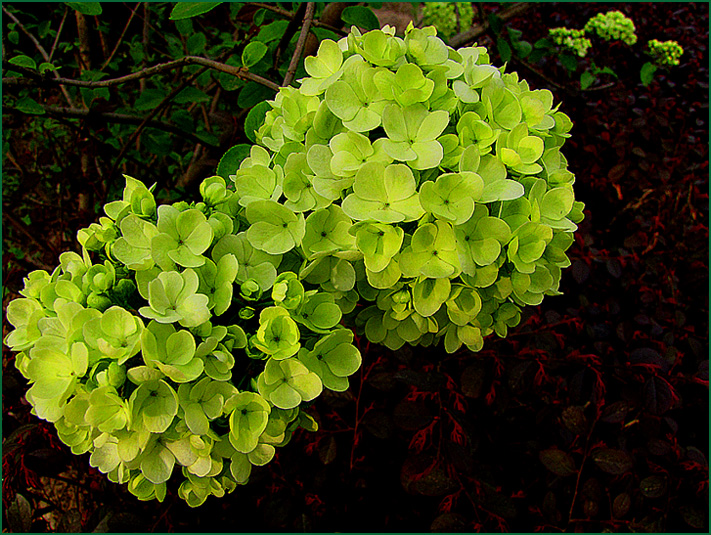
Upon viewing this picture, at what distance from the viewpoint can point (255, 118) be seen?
643 mm

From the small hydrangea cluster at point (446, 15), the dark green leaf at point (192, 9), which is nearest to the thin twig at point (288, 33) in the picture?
the dark green leaf at point (192, 9)

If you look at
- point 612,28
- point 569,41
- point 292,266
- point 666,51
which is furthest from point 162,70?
point 666,51

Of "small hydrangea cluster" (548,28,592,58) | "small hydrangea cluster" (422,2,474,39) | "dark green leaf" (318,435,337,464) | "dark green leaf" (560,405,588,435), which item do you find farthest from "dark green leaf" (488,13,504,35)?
"small hydrangea cluster" (422,2,474,39)

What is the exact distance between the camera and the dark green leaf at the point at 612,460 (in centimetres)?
78

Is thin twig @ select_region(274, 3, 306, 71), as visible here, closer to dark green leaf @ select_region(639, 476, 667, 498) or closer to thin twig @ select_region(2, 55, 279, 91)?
thin twig @ select_region(2, 55, 279, 91)

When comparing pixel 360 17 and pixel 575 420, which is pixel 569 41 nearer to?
pixel 360 17

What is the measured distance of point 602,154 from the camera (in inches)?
61.8

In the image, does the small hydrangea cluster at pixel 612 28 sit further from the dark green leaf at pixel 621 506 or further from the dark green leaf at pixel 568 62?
the dark green leaf at pixel 621 506

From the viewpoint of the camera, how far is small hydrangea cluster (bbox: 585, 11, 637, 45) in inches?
63.2

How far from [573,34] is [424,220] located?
1379 millimetres

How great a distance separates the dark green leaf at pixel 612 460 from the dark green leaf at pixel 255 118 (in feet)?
2.40

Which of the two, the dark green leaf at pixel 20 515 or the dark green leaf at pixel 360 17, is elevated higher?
the dark green leaf at pixel 360 17

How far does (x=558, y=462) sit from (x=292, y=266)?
0.61 meters

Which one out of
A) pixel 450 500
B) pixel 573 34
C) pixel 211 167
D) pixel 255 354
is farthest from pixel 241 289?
pixel 573 34
